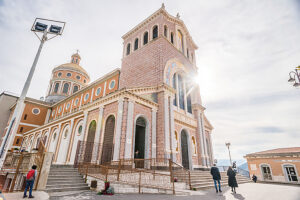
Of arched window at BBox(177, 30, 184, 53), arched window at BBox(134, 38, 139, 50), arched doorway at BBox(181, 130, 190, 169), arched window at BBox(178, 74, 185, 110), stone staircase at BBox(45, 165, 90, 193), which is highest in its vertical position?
arched window at BBox(177, 30, 184, 53)

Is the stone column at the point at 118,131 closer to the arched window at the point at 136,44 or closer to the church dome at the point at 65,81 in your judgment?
the arched window at the point at 136,44

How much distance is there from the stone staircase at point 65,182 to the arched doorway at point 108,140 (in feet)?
6.23

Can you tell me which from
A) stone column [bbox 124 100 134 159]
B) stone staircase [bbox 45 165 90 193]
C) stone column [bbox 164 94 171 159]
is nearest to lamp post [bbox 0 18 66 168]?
stone staircase [bbox 45 165 90 193]

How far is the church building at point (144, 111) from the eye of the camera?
11.3m

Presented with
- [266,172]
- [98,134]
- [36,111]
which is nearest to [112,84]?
[98,134]

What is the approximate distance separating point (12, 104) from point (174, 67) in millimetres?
35996

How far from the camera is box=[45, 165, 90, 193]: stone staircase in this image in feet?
23.6

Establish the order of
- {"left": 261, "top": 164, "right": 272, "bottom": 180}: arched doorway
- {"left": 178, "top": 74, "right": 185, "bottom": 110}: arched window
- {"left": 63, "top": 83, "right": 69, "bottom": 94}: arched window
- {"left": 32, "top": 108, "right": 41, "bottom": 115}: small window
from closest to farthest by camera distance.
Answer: {"left": 178, "top": 74, "right": 185, "bottom": 110}: arched window, {"left": 261, "top": 164, "right": 272, "bottom": 180}: arched doorway, {"left": 32, "top": 108, "right": 41, "bottom": 115}: small window, {"left": 63, "top": 83, "right": 69, "bottom": 94}: arched window

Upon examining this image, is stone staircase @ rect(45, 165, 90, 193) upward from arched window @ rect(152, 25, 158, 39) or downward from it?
downward

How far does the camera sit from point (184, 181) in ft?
30.6

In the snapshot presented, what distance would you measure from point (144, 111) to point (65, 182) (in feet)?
22.3

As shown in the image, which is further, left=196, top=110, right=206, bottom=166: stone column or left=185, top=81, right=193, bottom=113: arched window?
left=185, top=81, right=193, bottom=113: arched window

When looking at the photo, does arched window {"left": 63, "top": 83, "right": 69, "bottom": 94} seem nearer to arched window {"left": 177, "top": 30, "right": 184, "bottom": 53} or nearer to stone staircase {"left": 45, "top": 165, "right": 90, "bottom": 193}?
arched window {"left": 177, "top": 30, "right": 184, "bottom": 53}

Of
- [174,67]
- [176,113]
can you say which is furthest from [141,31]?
[176,113]
